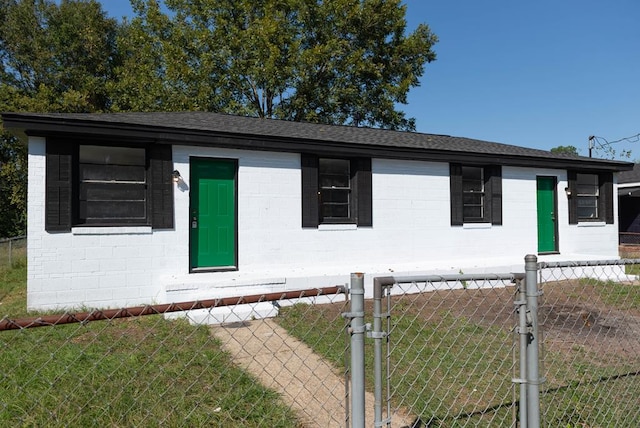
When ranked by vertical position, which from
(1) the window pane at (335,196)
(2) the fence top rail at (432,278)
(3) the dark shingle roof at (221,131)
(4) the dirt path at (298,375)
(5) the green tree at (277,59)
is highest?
(5) the green tree at (277,59)

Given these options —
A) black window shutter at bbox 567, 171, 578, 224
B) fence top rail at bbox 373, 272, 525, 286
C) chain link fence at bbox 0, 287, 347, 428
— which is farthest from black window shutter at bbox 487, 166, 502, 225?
fence top rail at bbox 373, 272, 525, 286

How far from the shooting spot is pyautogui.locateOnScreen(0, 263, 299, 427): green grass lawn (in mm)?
3154

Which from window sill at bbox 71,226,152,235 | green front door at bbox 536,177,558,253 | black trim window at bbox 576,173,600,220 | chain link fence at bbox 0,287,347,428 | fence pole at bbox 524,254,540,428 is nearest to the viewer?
fence pole at bbox 524,254,540,428

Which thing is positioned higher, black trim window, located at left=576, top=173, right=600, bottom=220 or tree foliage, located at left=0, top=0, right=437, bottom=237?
tree foliage, located at left=0, top=0, right=437, bottom=237

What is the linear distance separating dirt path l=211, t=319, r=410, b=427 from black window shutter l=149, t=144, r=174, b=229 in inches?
99.2

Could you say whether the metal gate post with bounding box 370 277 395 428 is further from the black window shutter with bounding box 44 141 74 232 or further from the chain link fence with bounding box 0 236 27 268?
the chain link fence with bounding box 0 236 27 268

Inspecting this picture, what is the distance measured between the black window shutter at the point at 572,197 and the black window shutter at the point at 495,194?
2548 millimetres

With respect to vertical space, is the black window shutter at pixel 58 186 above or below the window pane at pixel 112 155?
below

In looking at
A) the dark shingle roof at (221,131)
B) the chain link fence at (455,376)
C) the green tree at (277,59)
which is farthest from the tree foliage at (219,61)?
the chain link fence at (455,376)

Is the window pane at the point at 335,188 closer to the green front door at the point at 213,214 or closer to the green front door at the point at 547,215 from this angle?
the green front door at the point at 213,214

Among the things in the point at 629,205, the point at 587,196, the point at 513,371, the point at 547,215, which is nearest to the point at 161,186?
the point at 513,371

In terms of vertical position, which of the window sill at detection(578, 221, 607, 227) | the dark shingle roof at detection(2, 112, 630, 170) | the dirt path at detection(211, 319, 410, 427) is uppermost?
the dark shingle roof at detection(2, 112, 630, 170)

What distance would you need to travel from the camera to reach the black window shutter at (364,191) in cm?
925

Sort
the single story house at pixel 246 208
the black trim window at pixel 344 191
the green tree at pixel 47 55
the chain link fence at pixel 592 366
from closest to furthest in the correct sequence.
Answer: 1. the chain link fence at pixel 592 366
2. the single story house at pixel 246 208
3. the black trim window at pixel 344 191
4. the green tree at pixel 47 55
